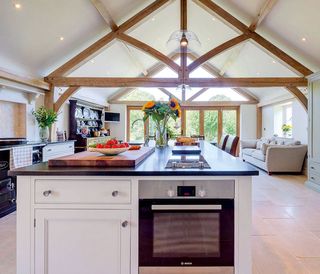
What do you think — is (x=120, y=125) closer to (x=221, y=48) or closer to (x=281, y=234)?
(x=221, y=48)

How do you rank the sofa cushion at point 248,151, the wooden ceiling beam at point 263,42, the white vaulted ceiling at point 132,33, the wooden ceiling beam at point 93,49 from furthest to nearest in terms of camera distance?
the sofa cushion at point 248,151 → the wooden ceiling beam at point 93,49 → the wooden ceiling beam at point 263,42 → the white vaulted ceiling at point 132,33

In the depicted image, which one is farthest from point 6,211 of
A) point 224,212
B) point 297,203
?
point 297,203

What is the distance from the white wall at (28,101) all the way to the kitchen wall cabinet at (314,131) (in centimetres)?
576

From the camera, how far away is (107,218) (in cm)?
155

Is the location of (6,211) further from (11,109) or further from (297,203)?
(297,203)

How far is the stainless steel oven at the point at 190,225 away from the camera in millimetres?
1518

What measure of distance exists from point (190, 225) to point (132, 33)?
6242mm

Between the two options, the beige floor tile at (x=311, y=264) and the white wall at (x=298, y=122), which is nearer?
the beige floor tile at (x=311, y=264)

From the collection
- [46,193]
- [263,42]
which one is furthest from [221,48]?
[46,193]

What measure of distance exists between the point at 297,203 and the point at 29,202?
3.92 m

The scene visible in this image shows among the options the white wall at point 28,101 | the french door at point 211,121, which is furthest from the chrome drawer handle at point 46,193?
the french door at point 211,121

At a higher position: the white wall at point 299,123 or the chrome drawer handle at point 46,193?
the white wall at point 299,123

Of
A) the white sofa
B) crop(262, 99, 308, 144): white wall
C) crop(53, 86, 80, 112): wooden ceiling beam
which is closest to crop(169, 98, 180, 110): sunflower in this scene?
crop(53, 86, 80, 112): wooden ceiling beam

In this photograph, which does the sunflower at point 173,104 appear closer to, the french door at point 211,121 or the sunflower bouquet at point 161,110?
the sunflower bouquet at point 161,110
